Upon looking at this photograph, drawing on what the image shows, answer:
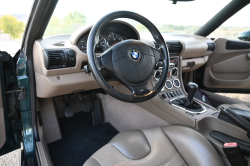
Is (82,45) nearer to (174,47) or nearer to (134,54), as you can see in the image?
(134,54)

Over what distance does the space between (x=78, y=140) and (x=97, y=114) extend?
1.19 feet

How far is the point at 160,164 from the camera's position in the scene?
1.03m

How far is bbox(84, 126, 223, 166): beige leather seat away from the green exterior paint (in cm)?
70

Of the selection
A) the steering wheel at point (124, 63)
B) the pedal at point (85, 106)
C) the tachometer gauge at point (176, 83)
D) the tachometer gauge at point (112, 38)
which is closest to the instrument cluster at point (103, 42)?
the tachometer gauge at point (112, 38)

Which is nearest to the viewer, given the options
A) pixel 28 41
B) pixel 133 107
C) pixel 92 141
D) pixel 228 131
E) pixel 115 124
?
pixel 228 131

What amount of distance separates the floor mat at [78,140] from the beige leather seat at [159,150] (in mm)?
662

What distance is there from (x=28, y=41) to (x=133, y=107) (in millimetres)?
1028

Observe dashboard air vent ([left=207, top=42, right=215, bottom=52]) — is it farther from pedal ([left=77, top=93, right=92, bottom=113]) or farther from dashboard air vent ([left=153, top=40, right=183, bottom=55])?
pedal ([left=77, top=93, right=92, bottom=113])

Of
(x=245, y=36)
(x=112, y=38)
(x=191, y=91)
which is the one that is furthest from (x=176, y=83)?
(x=245, y=36)

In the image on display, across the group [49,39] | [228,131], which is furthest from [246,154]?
[49,39]

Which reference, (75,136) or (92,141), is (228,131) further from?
(75,136)

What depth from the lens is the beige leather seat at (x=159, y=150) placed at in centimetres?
101

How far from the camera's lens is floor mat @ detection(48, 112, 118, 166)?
165 cm

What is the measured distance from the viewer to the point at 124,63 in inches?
40.2
